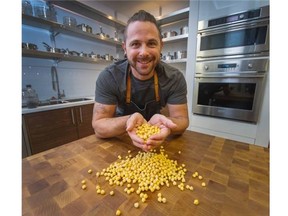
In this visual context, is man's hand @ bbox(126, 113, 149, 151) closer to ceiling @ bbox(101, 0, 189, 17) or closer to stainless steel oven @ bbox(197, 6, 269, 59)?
stainless steel oven @ bbox(197, 6, 269, 59)

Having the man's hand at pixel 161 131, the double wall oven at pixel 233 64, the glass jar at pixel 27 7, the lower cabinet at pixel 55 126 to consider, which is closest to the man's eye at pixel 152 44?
the man's hand at pixel 161 131

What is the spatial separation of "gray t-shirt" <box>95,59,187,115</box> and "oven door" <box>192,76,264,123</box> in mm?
856

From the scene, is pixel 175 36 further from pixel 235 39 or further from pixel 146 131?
pixel 146 131

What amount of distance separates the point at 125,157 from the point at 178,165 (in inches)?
9.0

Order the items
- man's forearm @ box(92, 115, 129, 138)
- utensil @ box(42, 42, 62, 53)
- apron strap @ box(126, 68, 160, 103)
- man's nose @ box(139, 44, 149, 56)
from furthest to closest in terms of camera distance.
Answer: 1. utensil @ box(42, 42, 62, 53)
2. apron strap @ box(126, 68, 160, 103)
3. man's nose @ box(139, 44, 149, 56)
4. man's forearm @ box(92, 115, 129, 138)

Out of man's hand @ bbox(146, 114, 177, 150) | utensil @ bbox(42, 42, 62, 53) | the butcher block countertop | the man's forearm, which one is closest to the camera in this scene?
the butcher block countertop

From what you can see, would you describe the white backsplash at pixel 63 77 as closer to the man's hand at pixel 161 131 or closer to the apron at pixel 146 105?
the apron at pixel 146 105

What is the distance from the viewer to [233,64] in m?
1.52

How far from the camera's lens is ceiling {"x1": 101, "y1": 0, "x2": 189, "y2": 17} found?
7.02ft

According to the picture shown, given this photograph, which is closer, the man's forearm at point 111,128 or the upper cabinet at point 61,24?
the man's forearm at point 111,128

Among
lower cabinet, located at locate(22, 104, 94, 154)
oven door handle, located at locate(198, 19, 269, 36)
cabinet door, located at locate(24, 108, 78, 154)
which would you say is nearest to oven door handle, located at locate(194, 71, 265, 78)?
oven door handle, located at locate(198, 19, 269, 36)

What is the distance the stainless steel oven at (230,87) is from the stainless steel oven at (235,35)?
0.10 m

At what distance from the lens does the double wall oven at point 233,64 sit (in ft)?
4.54

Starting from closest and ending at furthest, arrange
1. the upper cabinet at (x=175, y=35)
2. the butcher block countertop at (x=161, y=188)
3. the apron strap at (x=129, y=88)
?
the butcher block countertop at (x=161, y=188) < the apron strap at (x=129, y=88) < the upper cabinet at (x=175, y=35)
